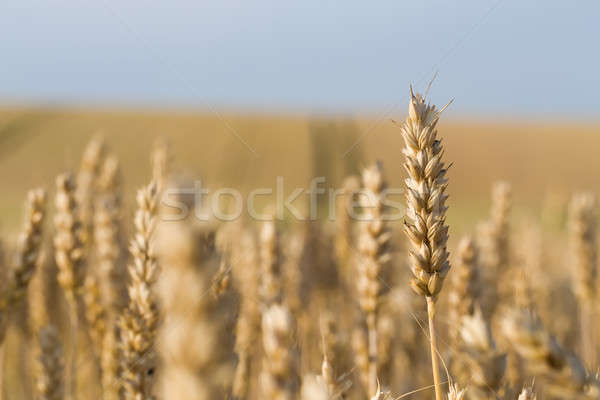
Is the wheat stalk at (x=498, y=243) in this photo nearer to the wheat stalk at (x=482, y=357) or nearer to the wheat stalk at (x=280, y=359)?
the wheat stalk at (x=482, y=357)

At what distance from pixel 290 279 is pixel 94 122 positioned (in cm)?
4984

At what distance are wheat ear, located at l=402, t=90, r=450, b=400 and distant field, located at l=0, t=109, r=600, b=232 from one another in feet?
103

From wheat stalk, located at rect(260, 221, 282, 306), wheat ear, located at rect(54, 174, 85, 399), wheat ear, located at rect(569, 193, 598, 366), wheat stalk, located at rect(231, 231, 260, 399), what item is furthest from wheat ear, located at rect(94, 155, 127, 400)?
wheat ear, located at rect(569, 193, 598, 366)

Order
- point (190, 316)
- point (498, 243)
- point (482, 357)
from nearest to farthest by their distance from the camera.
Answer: point (190, 316) < point (482, 357) < point (498, 243)

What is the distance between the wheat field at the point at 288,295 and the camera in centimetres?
99

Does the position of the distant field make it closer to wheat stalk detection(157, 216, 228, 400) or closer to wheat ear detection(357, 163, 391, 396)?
wheat ear detection(357, 163, 391, 396)

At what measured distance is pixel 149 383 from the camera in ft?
6.80

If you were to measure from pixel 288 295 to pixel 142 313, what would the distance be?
240 cm

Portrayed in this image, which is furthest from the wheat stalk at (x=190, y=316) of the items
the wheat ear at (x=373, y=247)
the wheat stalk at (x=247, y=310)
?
the wheat stalk at (x=247, y=310)

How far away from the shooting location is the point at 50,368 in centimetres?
264

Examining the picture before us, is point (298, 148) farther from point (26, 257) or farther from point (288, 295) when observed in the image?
point (26, 257)

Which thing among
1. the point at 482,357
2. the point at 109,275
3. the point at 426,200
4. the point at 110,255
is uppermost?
the point at 426,200

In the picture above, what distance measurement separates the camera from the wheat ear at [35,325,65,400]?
2598 mm

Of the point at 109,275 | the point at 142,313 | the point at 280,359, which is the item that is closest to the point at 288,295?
the point at 109,275
